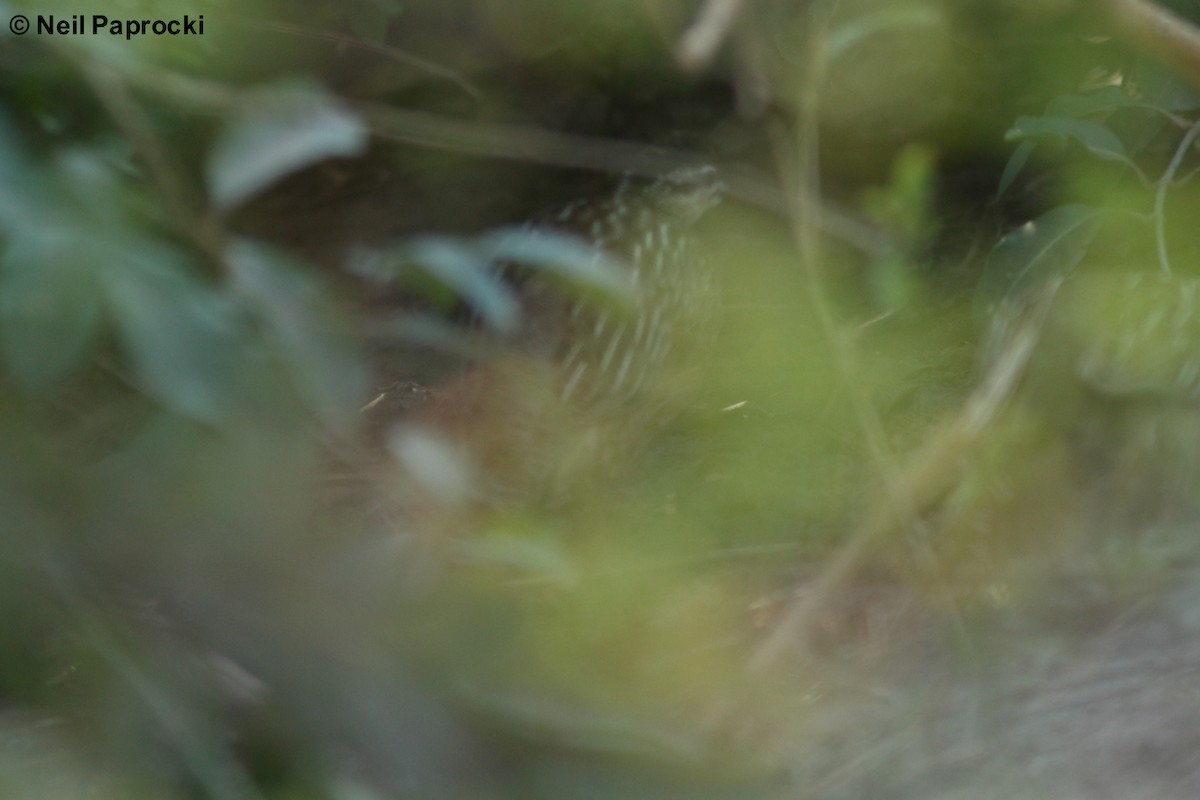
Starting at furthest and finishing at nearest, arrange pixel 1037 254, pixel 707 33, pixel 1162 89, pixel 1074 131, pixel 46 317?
pixel 1162 89, pixel 1037 254, pixel 1074 131, pixel 707 33, pixel 46 317

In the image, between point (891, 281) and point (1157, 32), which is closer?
point (891, 281)

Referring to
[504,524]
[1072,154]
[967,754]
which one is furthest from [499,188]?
[504,524]

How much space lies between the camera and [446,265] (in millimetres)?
563

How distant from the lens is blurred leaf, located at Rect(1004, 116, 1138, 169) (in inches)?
69.2

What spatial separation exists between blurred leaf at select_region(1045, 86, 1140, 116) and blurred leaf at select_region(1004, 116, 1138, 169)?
0.07 feet

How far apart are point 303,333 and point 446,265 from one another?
9 centimetres

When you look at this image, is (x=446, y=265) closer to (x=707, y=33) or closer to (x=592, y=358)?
(x=707, y=33)

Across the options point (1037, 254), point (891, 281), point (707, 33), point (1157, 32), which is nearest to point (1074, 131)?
point (1037, 254)

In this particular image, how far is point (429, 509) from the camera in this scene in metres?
0.64

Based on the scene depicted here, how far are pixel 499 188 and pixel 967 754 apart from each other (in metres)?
2.16

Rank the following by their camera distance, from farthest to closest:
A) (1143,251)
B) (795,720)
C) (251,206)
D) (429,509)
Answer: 1. (251,206)
2. (1143,251)
3. (795,720)
4. (429,509)

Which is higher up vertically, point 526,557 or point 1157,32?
point 1157,32

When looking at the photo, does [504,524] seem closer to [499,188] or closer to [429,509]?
[429,509]

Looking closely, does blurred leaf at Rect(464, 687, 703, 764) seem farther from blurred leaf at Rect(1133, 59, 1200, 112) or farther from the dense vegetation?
blurred leaf at Rect(1133, 59, 1200, 112)
